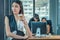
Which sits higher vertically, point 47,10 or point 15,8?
point 15,8

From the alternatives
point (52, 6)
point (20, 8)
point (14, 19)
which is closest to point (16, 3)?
point (20, 8)

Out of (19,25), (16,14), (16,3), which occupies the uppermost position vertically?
(16,3)

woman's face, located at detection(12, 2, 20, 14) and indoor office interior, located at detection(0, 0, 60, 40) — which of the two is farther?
indoor office interior, located at detection(0, 0, 60, 40)

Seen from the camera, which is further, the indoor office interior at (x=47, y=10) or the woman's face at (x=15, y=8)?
the indoor office interior at (x=47, y=10)

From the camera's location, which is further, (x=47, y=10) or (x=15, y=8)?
(x=47, y=10)

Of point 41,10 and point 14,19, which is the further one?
point 41,10

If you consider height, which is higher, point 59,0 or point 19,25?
point 59,0

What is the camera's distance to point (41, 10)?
24.4 ft

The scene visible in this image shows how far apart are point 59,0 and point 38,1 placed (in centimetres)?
98

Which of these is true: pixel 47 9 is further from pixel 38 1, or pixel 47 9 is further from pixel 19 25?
pixel 19 25

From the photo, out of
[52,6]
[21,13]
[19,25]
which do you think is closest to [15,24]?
[19,25]

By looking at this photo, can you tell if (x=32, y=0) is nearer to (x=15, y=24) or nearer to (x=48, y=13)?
(x=48, y=13)

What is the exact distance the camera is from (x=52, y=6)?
23.7 feet

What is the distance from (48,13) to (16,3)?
14.9 ft
